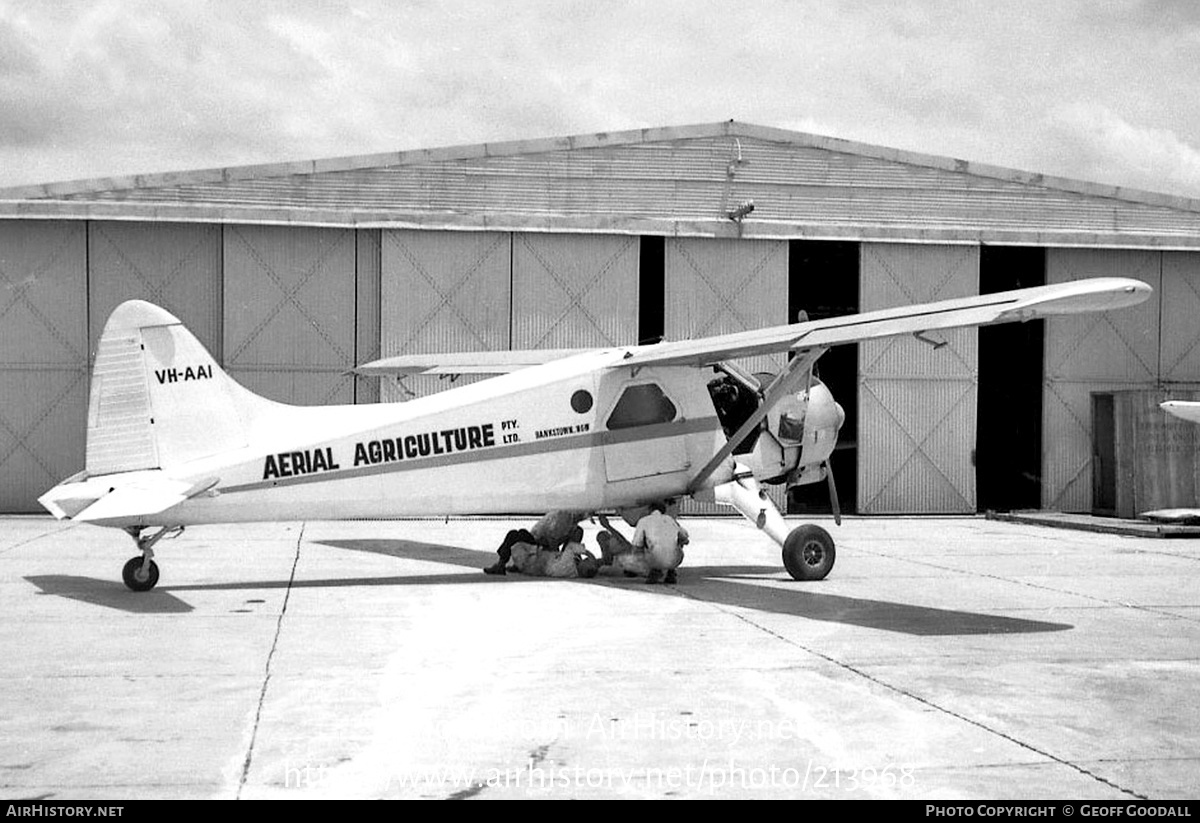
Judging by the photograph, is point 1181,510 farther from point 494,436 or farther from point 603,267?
point 494,436

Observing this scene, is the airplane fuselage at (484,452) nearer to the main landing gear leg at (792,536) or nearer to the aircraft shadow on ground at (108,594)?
the main landing gear leg at (792,536)

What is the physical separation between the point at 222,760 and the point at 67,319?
21.3 m


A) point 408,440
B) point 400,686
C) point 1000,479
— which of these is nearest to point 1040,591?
point 408,440

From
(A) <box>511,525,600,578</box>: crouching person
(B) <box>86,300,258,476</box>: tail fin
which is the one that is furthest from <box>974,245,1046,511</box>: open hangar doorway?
(B) <box>86,300,258,476</box>: tail fin

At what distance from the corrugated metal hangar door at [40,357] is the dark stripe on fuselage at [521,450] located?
14.4 meters

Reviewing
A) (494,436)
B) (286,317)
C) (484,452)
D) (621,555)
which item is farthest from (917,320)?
(286,317)

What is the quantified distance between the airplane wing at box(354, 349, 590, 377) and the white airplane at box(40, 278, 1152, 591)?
2.42 metres

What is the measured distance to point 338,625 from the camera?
10711mm

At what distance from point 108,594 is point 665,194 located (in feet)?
63.3

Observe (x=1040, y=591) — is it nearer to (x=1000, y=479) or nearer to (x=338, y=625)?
(x=338, y=625)

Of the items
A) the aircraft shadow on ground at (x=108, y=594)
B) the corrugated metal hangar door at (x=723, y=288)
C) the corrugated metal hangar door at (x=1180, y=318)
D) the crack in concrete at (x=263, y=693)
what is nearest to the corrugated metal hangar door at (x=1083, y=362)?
the corrugated metal hangar door at (x=1180, y=318)

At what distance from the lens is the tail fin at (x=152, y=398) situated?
1184cm

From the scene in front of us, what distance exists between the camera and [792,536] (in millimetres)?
14148

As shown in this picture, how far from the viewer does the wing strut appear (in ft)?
44.3
